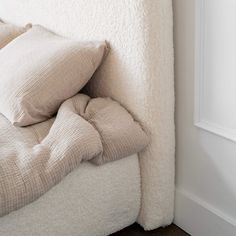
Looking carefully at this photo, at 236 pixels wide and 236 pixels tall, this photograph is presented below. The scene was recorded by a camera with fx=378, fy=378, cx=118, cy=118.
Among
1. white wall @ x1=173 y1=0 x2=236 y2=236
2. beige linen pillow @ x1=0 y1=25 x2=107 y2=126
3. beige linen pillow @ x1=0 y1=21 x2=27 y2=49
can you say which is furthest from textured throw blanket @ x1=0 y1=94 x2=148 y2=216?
beige linen pillow @ x1=0 y1=21 x2=27 y2=49

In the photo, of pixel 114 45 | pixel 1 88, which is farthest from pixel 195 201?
pixel 1 88

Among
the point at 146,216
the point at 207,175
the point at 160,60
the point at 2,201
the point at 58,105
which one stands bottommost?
the point at 146,216

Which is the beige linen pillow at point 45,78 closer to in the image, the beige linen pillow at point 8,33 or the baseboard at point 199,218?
the beige linen pillow at point 8,33

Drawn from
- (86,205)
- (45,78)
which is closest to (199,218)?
(86,205)

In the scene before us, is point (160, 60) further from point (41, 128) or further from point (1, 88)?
point (1, 88)

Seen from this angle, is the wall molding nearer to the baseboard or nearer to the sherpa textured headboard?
the sherpa textured headboard

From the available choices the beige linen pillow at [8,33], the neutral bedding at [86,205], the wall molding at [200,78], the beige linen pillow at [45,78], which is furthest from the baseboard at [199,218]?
the beige linen pillow at [8,33]

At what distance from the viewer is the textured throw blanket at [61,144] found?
1081 millimetres

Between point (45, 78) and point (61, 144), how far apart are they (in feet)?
1.00

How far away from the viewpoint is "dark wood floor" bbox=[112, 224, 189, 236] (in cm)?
150

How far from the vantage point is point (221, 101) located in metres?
1.22

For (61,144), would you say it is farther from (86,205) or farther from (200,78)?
(200,78)

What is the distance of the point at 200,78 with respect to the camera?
1.27 metres

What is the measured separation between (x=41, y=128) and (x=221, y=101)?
622mm
